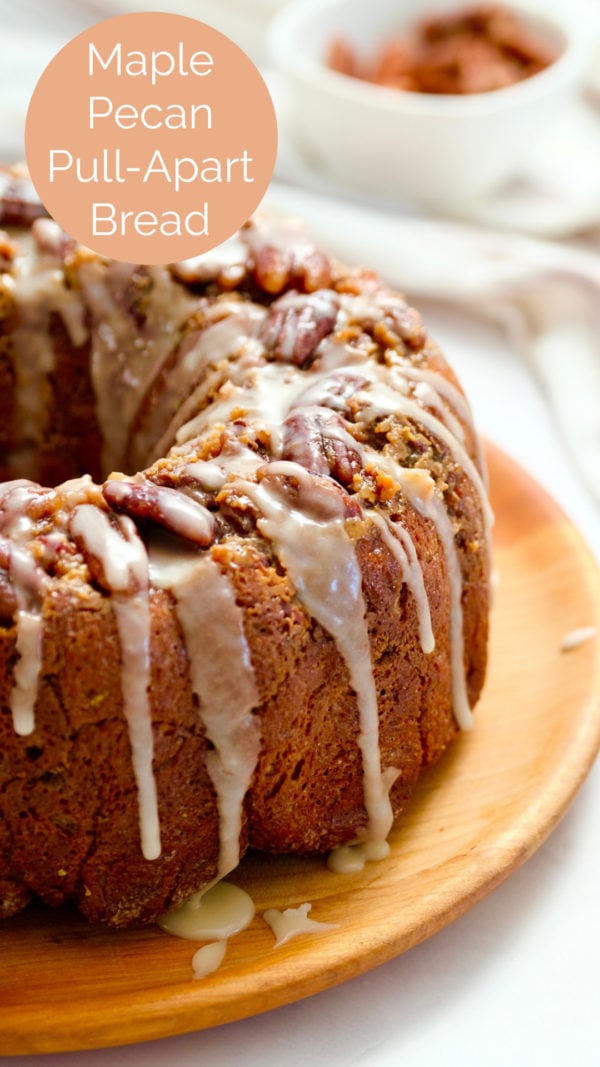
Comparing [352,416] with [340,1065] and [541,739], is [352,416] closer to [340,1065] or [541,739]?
[541,739]

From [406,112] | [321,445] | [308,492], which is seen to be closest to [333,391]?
[321,445]

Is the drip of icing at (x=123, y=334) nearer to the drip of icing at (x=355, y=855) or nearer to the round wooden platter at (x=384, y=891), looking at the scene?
the round wooden platter at (x=384, y=891)

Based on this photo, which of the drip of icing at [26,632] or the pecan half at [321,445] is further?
the pecan half at [321,445]

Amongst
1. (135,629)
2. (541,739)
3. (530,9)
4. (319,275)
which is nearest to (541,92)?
(530,9)

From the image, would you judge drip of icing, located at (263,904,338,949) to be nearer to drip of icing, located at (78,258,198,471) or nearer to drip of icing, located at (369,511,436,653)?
drip of icing, located at (369,511,436,653)

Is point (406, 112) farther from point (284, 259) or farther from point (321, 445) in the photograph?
point (321, 445)

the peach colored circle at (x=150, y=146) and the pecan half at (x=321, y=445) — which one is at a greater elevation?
the peach colored circle at (x=150, y=146)

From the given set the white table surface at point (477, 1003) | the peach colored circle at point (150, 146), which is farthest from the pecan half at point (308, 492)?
the white table surface at point (477, 1003)
